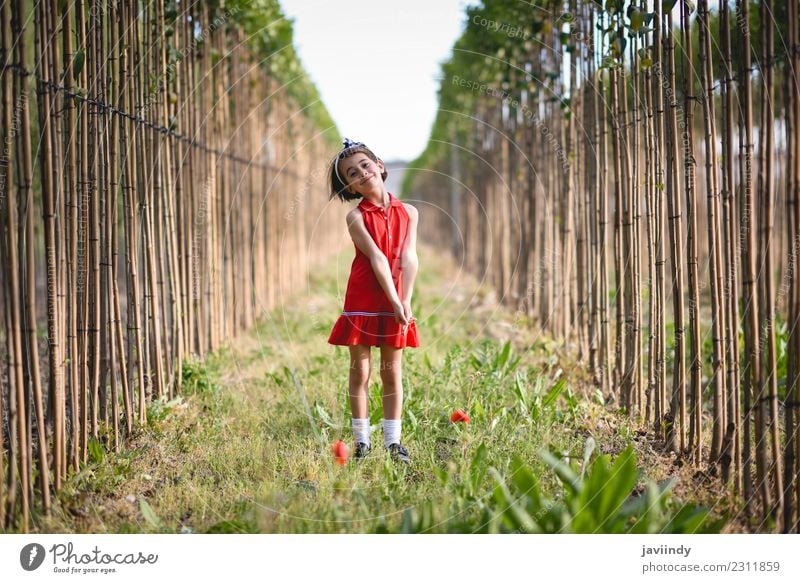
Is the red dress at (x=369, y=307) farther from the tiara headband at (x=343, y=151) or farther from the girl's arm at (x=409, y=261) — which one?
the tiara headband at (x=343, y=151)

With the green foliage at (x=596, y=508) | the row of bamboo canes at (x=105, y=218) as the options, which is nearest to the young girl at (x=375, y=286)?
the green foliage at (x=596, y=508)

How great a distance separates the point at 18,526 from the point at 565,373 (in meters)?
2.98

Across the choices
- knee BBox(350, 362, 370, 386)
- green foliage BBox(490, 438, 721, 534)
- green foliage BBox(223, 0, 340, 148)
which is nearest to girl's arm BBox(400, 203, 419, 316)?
knee BBox(350, 362, 370, 386)

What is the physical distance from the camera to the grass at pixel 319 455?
2.39 metres

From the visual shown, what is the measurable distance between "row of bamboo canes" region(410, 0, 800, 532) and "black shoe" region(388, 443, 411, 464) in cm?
110

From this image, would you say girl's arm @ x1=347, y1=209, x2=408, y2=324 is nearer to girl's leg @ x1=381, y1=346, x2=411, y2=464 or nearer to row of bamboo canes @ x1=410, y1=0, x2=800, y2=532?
girl's leg @ x1=381, y1=346, x2=411, y2=464

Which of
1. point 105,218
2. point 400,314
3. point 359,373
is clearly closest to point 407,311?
point 400,314

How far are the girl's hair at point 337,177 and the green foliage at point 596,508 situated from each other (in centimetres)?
135

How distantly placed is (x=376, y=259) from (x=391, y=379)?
503 mm

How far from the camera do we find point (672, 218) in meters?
2.92

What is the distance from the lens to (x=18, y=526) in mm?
2307

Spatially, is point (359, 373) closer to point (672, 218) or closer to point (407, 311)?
point (407, 311)

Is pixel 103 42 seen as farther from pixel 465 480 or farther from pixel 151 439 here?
pixel 465 480
